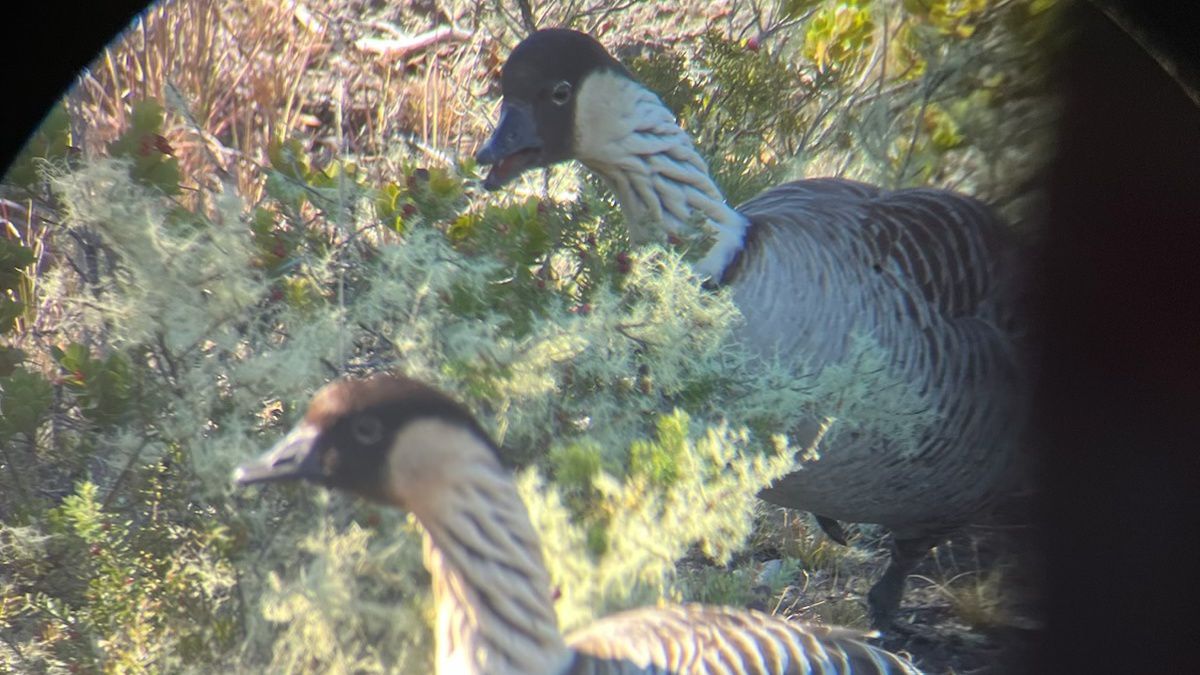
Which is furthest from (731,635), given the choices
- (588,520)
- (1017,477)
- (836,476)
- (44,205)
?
(44,205)

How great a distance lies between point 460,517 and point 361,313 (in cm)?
37

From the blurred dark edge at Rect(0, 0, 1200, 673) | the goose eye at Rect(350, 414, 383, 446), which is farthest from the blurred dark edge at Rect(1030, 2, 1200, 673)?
the goose eye at Rect(350, 414, 383, 446)

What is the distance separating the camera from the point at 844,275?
2.07 meters

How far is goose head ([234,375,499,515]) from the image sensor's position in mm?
1351

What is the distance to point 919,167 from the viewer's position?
2.02m

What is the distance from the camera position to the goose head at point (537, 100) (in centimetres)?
171

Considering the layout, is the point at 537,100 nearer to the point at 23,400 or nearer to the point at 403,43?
the point at 403,43

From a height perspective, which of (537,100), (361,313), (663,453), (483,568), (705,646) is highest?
(537,100)

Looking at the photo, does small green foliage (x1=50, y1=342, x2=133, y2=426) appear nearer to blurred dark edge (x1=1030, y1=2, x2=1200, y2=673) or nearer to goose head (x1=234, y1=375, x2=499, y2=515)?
goose head (x1=234, y1=375, x2=499, y2=515)

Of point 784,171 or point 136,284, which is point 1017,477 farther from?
point 136,284

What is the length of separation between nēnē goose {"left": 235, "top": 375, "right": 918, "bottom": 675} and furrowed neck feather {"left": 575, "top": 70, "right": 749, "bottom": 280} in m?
0.55

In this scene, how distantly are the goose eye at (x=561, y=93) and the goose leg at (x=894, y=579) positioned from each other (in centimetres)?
102

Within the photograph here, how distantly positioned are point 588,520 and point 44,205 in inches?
38.1

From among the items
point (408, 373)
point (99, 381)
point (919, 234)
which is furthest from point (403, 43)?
point (919, 234)
